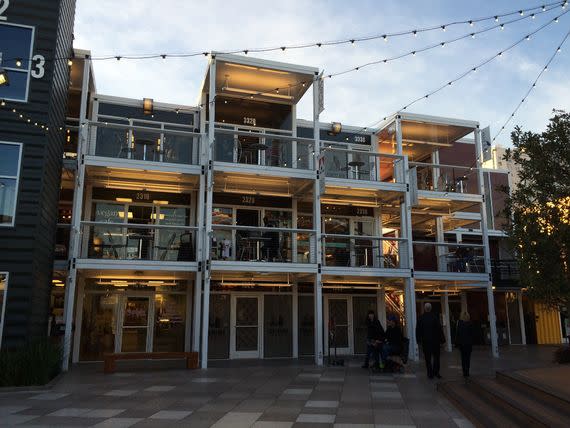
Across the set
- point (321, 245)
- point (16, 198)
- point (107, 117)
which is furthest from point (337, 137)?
point (16, 198)

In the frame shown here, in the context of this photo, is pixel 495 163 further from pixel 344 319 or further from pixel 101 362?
pixel 101 362

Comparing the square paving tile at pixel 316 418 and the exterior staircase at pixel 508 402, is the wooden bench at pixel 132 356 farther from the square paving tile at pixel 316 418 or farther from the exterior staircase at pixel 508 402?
the exterior staircase at pixel 508 402

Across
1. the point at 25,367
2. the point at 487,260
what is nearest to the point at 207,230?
the point at 25,367

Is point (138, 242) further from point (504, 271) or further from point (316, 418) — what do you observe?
point (504, 271)

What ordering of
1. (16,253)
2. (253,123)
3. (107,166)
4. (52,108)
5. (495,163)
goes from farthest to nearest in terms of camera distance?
(495,163)
(253,123)
(107,166)
(52,108)
(16,253)

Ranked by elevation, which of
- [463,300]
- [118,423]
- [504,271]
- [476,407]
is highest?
[504,271]

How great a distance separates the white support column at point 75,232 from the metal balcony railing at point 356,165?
6981 millimetres

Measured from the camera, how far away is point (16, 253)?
1115 centimetres

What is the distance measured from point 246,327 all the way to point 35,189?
7836 millimetres

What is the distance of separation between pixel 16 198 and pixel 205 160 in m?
5.06

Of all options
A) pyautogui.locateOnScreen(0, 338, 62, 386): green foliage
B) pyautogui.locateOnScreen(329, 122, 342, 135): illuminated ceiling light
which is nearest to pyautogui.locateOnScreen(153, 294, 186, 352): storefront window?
pyautogui.locateOnScreen(0, 338, 62, 386): green foliage

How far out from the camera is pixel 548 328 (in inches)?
942

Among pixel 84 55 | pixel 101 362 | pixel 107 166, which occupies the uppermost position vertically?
pixel 84 55

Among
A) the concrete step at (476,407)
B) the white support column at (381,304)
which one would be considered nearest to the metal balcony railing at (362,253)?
the white support column at (381,304)
